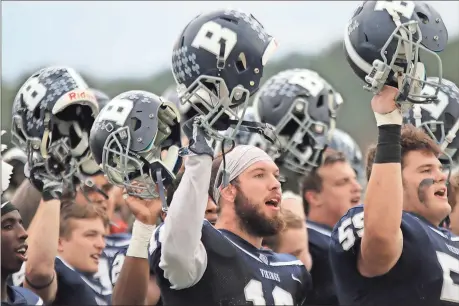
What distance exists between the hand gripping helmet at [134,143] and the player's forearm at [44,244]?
0.42 meters

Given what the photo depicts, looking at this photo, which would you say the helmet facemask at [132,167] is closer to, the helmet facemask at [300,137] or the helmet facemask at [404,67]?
the helmet facemask at [404,67]

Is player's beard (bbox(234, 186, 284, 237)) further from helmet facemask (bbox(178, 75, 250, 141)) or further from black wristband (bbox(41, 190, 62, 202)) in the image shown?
black wristband (bbox(41, 190, 62, 202))

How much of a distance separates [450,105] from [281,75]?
1153 millimetres

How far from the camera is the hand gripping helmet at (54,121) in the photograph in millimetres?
4750

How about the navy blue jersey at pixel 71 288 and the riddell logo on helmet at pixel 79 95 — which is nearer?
the riddell logo on helmet at pixel 79 95

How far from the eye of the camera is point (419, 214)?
4.44 m

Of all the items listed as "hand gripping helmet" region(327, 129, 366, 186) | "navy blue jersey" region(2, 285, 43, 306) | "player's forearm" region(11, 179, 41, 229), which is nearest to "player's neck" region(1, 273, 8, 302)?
"navy blue jersey" region(2, 285, 43, 306)

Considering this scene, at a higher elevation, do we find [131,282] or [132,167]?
[132,167]

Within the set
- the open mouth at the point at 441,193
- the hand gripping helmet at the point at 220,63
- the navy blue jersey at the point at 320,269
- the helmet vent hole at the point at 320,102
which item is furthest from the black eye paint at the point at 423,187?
the helmet vent hole at the point at 320,102

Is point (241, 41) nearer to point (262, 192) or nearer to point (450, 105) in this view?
point (262, 192)

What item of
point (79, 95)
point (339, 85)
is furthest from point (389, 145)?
point (339, 85)

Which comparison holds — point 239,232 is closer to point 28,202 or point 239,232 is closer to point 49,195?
point 49,195

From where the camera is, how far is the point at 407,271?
4.18 metres

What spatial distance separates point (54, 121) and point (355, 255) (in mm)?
1364
